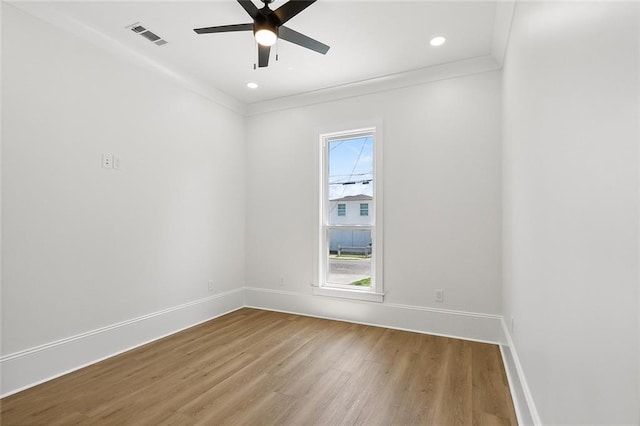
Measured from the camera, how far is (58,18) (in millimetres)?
2535

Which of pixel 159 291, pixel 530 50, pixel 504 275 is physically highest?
pixel 530 50

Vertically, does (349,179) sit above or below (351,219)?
above

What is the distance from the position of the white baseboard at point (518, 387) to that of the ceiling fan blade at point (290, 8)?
9.11 ft

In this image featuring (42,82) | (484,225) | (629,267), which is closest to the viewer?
(629,267)

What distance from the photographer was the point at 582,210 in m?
1.06

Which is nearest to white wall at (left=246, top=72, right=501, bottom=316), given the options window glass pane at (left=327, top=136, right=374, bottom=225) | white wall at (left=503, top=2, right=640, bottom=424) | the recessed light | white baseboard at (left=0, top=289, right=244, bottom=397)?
window glass pane at (left=327, top=136, right=374, bottom=225)

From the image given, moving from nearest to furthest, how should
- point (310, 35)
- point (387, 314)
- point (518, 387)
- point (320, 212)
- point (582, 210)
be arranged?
point (582, 210)
point (518, 387)
point (310, 35)
point (387, 314)
point (320, 212)

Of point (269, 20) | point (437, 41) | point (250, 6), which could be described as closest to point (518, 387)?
point (437, 41)

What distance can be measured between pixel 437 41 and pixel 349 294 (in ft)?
9.42

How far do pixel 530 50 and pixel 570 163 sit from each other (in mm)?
1061

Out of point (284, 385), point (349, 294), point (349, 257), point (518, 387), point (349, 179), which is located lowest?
point (284, 385)

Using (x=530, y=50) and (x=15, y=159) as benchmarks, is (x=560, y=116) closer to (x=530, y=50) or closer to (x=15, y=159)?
(x=530, y=50)

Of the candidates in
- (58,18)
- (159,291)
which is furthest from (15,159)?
(159,291)

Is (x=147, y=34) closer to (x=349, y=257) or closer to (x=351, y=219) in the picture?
(x=351, y=219)
